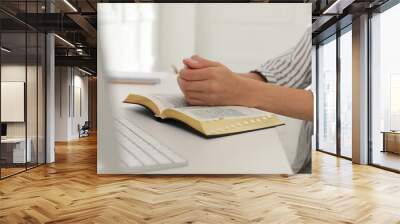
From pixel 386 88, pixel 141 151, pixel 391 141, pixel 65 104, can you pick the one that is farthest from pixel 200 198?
pixel 65 104

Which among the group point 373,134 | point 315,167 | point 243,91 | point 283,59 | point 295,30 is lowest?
point 315,167

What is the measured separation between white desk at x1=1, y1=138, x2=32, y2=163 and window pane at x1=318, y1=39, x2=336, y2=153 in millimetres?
6973

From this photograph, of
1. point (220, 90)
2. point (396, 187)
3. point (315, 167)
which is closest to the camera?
point (396, 187)

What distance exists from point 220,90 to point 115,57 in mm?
1823

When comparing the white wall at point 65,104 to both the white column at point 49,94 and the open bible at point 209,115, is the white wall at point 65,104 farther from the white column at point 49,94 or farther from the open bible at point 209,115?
the open bible at point 209,115

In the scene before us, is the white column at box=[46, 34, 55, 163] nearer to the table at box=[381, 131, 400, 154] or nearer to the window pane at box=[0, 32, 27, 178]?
the window pane at box=[0, 32, 27, 178]

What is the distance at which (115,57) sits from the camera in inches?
256

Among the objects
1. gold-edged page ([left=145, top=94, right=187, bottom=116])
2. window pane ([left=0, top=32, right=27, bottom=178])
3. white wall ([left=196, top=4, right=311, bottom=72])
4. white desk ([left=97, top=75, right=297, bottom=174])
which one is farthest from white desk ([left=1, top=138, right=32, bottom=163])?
white wall ([left=196, top=4, right=311, bottom=72])

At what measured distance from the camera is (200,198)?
4828mm

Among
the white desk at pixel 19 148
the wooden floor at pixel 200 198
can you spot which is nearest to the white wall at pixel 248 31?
the wooden floor at pixel 200 198

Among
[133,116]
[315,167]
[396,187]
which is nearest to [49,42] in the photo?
[133,116]

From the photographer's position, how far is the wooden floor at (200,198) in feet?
12.8

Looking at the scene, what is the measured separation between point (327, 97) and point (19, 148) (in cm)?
751

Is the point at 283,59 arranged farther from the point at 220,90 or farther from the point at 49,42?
the point at 49,42
